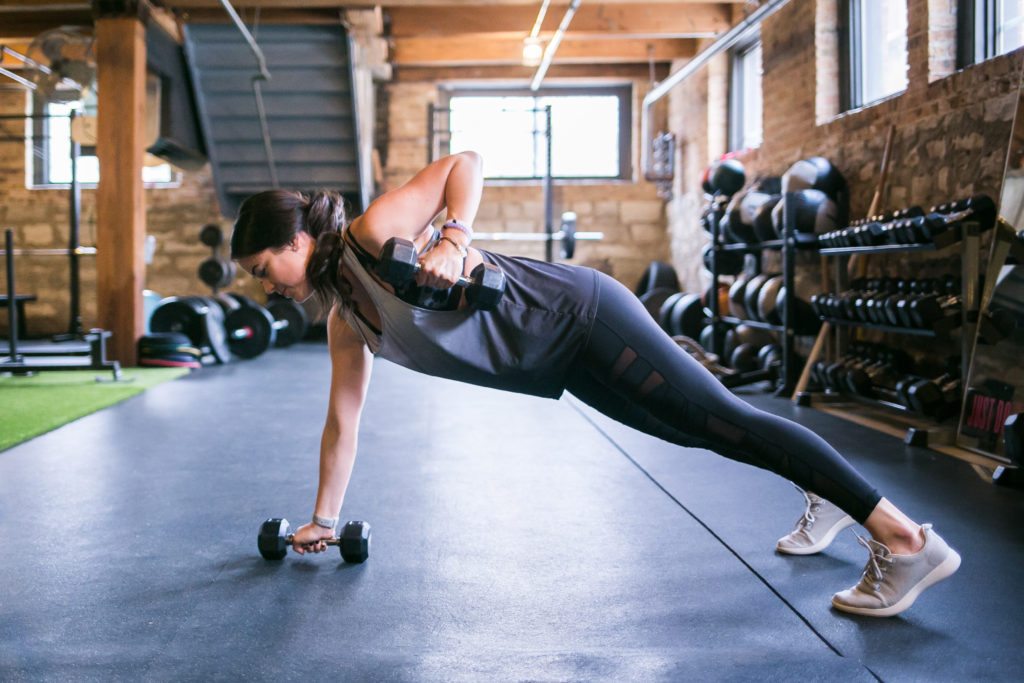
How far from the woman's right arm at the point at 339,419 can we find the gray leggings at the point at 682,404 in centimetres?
48

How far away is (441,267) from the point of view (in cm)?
143

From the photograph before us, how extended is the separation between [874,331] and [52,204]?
836 cm

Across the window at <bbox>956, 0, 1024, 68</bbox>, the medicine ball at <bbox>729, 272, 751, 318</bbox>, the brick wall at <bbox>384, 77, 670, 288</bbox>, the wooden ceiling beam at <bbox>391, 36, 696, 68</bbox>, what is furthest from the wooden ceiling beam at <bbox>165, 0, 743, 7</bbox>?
the window at <bbox>956, 0, 1024, 68</bbox>

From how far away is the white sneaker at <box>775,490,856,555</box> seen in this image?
2102 millimetres

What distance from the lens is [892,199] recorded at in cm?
468

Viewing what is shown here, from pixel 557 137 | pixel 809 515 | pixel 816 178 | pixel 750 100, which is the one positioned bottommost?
pixel 809 515

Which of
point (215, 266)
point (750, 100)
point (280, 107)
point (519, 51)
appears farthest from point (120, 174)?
point (750, 100)

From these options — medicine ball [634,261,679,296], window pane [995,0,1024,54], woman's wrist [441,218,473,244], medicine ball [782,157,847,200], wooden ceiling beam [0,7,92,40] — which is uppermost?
wooden ceiling beam [0,7,92,40]

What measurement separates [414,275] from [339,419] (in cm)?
63

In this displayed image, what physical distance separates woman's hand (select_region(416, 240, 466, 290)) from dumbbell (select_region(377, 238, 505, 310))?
0.04 ft

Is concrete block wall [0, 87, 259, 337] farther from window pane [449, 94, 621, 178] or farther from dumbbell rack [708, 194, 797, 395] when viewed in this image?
dumbbell rack [708, 194, 797, 395]

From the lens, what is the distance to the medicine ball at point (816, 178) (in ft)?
16.4

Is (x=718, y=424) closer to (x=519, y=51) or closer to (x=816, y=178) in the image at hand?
(x=816, y=178)

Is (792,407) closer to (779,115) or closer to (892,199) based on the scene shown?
(892,199)
